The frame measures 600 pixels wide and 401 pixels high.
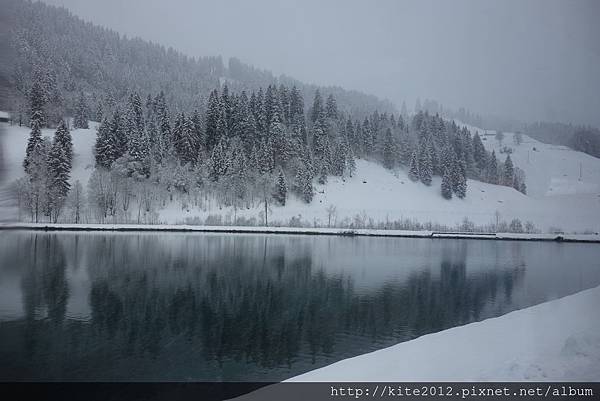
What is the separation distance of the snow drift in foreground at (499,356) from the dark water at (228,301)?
3.18 metres

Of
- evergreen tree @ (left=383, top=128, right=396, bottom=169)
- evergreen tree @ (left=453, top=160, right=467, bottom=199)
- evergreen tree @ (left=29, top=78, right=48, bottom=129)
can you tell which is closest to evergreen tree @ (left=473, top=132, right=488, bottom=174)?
evergreen tree @ (left=453, top=160, right=467, bottom=199)

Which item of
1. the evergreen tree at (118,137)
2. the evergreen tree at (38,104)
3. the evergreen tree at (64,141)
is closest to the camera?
the evergreen tree at (38,104)

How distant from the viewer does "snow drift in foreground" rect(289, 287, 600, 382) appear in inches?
306

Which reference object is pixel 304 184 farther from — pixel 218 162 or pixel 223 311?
pixel 223 311

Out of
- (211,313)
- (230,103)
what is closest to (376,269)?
(211,313)

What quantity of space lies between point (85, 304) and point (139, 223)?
43.8 meters

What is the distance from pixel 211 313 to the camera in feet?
61.1

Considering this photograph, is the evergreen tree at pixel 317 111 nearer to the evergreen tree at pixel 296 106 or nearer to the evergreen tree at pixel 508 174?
the evergreen tree at pixel 296 106

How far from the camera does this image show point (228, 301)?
68.4 ft

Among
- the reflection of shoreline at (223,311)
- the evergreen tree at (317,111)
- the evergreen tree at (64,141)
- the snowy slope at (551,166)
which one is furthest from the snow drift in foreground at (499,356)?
the evergreen tree at (317,111)

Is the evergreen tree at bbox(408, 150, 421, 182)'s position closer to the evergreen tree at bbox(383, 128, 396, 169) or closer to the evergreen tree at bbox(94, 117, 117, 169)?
the evergreen tree at bbox(383, 128, 396, 169)

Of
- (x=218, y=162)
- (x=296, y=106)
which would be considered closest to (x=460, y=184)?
(x=296, y=106)

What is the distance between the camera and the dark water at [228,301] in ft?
42.6

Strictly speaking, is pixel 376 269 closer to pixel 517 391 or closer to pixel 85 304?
pixel 85 304
